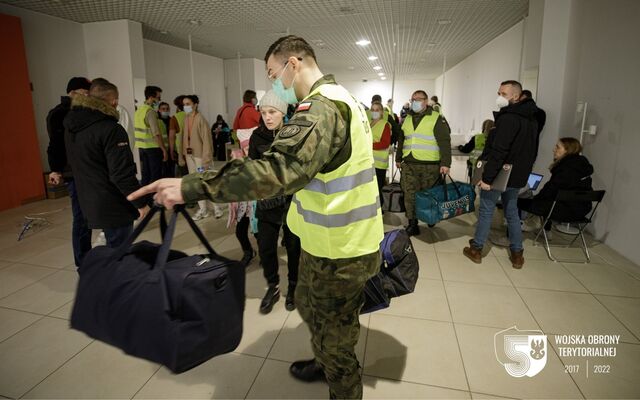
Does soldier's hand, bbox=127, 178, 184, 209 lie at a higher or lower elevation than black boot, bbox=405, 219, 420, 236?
higher

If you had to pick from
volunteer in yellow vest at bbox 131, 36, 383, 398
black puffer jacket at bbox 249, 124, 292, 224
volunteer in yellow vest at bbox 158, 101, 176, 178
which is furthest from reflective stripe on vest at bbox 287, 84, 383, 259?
volunteer in yellow vest at bbox 158, 101, 176, 178

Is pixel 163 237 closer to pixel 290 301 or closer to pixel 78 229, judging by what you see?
pixel 290 301

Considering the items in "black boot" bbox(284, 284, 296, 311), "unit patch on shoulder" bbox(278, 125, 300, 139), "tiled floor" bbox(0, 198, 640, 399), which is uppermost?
"unit patch on shoulder" bbox(278, 125, 300, 139)

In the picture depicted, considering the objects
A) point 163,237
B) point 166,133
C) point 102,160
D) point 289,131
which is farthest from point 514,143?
point 166,133

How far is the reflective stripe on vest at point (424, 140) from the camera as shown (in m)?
3.70

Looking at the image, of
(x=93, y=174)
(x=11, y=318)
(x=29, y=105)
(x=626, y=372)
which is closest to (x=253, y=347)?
(x=93, y=174)

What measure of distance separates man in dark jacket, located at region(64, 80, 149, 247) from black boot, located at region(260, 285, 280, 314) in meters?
1.01

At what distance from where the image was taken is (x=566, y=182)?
11.0 feet

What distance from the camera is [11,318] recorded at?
244 cm

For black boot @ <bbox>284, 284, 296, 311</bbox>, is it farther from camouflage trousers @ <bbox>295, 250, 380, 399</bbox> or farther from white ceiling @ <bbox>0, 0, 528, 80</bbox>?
white ceiling @ <bbox>0, 0, 528, 80</bbox>

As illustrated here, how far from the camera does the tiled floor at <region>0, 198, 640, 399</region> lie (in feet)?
5.93

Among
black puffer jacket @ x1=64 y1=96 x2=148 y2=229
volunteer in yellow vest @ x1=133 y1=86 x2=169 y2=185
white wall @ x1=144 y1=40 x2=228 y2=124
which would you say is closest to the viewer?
black puffer jacket @ x1=64 y1=96 x2=148 y2=229

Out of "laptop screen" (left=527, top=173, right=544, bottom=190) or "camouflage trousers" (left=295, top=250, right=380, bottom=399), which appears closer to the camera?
"camouflage trousers" (left=295, top=250, right=380, bottom=399)

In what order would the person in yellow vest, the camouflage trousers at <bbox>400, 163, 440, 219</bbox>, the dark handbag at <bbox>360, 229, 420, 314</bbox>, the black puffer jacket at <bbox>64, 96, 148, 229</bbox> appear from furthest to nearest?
1. the person in yellow vest
2. the camouflage trousers at <bbox>400, 163, 440, 219</bbox>
3. the black puffer jacket at <bbox>64, 96, 148, 229</bbox>
4. the dark handbag at <bbox>360, 229, 420, 314</bbox>
